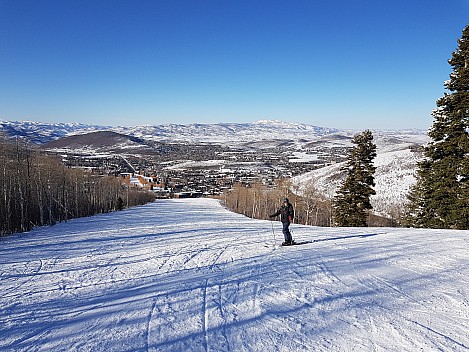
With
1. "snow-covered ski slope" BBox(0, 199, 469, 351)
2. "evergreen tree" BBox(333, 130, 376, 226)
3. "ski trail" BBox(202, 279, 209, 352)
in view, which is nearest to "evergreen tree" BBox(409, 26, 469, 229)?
"evergreen tree" BBox(333, 130, 376, 226)

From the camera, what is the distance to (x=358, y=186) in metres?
26.0

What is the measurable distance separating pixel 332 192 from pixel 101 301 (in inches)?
2868

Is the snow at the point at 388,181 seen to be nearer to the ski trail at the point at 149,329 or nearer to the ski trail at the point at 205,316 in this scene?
the ski trail at the point at 205,316

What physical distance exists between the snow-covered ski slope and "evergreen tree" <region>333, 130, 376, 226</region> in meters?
13.7

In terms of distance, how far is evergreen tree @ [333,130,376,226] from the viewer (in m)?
26.0

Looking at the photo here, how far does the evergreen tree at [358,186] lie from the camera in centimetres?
2595

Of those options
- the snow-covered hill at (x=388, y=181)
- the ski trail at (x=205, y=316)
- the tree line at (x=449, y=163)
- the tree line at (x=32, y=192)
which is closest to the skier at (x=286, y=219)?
the ski trail at (x=205, y=316)

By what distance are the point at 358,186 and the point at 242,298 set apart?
2197 cm

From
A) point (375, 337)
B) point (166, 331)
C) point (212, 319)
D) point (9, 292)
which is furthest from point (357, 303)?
point (9, 292)

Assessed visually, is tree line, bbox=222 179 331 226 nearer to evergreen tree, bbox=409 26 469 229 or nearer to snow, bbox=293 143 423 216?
snow, bbox=293 143 423 216

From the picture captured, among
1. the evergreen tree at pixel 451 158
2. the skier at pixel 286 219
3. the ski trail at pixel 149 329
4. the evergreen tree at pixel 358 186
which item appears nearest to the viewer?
the ski trail at pixel 149 329

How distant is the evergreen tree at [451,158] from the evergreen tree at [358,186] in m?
4.92

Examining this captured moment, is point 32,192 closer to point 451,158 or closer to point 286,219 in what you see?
point 286,219

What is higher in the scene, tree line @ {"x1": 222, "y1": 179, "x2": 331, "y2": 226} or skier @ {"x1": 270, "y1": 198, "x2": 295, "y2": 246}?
skier @ {"x1": 270, "y1": 198, "x2": 295, "y2": 246}
